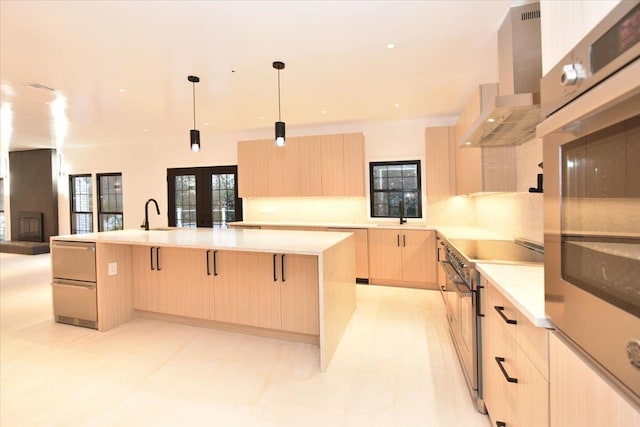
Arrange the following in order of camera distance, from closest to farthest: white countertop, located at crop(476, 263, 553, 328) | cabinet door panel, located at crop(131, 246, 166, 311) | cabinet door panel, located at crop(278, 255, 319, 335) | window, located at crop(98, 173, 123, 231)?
white countertop, located at crop(476, 263, 553, 328) < cabinet door panel, located at crop(278, 255, 319, 335) < cabinet door panel, located at crop(131, 246, 166, 311) < window, located at crop(98, 173, 123, 231)

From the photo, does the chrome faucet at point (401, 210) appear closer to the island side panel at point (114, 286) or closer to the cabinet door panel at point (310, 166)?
the cabinet door panel at point (310, 166)

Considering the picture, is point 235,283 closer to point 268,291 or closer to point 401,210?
point 268,291

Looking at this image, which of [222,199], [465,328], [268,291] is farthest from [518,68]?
[222,199]

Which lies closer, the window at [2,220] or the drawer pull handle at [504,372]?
the drawer pull handle at [504,372]

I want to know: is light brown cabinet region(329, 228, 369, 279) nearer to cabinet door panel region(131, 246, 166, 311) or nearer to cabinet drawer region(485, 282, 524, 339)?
cabinet door panel region(131, 246, 166, 311)

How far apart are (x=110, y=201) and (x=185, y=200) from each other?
7.85 feet

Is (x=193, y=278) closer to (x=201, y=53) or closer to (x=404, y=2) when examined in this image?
(x=201, y=53)

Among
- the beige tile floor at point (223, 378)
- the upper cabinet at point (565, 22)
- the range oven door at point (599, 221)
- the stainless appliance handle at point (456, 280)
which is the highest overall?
the upper cabinet at point (565, 22)

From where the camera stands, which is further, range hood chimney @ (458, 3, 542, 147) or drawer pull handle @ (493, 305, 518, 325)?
range hood chimney @ (458, 3, 542, 147)

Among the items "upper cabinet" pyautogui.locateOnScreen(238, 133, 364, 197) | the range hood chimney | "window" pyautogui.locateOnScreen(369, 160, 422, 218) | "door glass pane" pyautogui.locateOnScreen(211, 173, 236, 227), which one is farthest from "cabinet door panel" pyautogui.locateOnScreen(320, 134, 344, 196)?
the range hood chimney

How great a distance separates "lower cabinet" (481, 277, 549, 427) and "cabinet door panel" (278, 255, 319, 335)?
1411 millimetres

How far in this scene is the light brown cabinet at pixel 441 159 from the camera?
4723 mm

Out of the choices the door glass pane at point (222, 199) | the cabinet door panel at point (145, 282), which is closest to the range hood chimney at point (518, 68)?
the cabinet door panel at point (145, 282)

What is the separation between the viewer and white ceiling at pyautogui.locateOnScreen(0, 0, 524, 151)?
7.58ft
